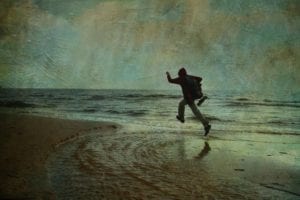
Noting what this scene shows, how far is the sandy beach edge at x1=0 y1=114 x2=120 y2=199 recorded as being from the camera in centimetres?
273

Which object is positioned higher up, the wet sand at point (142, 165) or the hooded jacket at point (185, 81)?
the hooded jacket at point (185, 81)

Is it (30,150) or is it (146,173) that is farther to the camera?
(30,150)

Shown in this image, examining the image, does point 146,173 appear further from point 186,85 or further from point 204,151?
point 186,85

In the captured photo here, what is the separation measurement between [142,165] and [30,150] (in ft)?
3.74

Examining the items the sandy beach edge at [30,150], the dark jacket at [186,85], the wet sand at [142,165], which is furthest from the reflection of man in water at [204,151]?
the sandy beach edge at [30,150]

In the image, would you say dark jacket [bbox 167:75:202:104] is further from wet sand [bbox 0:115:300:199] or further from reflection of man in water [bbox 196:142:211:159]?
reflection of man in water [bbox 196:142:211:159]

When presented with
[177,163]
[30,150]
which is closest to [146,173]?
[177,163]

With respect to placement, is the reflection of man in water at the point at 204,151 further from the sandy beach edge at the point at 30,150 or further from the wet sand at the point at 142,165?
the sandy beach edge at the point at 30,150

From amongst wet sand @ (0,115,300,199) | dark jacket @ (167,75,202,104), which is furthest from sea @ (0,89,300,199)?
dark jacket @ (167,75,202,104)

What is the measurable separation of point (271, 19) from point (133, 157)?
2884mm


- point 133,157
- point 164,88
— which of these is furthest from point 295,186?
point 164,88

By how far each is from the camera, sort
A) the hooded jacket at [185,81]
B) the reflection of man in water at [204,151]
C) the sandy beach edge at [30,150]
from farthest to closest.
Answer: the hooded jacket at [185,81] < the reflection of man in water at [204,151] < the sandy beach edge at [30,150]

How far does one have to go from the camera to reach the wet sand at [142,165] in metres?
2.77

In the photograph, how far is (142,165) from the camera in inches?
134
